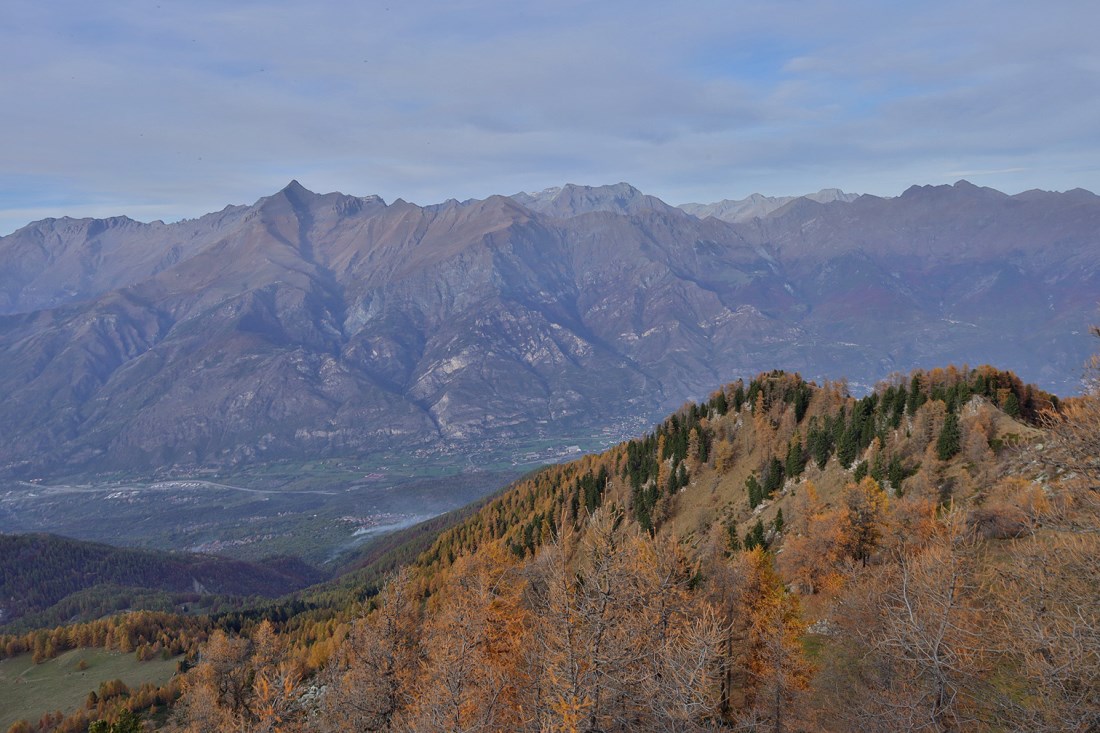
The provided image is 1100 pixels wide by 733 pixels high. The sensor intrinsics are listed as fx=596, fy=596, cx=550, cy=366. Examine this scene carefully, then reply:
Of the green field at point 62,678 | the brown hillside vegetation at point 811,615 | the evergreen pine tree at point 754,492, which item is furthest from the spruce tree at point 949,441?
the green field at point 62,678

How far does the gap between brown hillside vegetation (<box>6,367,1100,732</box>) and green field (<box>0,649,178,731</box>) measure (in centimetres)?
5755

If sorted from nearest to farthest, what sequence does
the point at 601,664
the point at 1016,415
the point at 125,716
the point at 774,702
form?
1. the point at 601,664
2. the point at 774,702
3. the point at 125,716
4. the point at 1016,415

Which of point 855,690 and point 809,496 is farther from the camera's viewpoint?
point 809,496

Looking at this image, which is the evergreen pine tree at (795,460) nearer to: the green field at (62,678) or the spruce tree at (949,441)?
the spruce tree at (949,441)

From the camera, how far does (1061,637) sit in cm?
2017

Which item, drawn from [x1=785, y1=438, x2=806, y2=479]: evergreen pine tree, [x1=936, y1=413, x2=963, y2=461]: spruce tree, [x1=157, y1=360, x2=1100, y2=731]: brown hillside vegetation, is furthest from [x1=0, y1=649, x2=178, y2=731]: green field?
[x1=936, y1=413, x2=963, y2=461]: spruce tree

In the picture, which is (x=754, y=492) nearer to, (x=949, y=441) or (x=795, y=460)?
(x=795, y=460)

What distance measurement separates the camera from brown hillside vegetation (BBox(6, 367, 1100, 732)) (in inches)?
916

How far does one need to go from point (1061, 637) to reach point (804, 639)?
3858cm

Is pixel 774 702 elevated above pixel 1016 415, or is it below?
below

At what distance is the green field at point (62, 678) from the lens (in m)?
115

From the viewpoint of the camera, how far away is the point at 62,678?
12888cm

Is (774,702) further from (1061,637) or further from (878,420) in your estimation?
(878,420)

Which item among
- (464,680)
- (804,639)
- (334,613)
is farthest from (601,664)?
(334,613)
